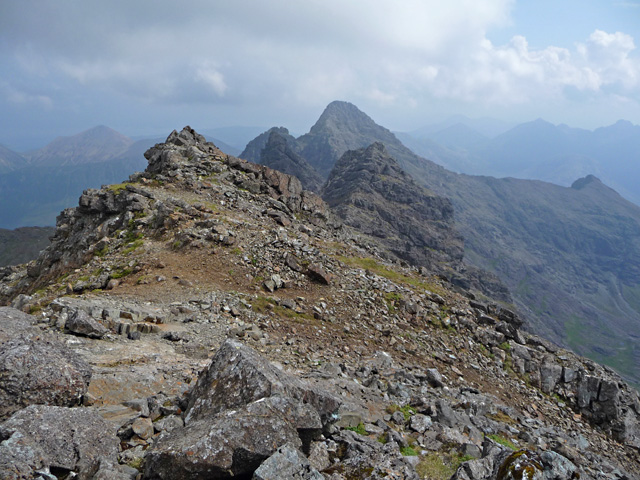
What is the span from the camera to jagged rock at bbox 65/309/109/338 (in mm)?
15500

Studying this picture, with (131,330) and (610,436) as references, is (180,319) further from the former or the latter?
(610,436)

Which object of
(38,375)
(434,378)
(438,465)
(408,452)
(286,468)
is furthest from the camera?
(434,378)

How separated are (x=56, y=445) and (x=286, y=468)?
485 centimetres

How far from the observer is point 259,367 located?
957 cm

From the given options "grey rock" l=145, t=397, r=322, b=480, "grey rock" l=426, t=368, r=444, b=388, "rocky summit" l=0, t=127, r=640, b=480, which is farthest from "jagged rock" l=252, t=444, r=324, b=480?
"grey rock" l=426, t=368, r=444, b=388

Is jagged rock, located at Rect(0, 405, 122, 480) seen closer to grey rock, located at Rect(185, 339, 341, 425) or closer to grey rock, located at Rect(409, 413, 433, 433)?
grey rock, located at Rect(185, 339, 341, 425)

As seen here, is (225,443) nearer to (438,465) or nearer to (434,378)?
(438,465)

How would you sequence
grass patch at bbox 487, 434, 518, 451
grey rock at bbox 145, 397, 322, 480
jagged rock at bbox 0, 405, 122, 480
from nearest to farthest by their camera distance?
1. jagged rock at bbox 0, 405, 122, 480
2. grey rock at bbox 145, 397, 322, 480
3. grass patch at bbox 487, 434, 518, 451

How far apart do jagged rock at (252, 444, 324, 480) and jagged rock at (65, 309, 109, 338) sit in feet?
39.1

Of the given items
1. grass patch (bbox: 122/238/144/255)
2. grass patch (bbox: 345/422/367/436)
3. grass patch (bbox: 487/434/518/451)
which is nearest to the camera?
grass patch (bbox: 345/422/367/436)

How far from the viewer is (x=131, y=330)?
17.2 meters

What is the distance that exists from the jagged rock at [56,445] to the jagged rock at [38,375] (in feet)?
2.82

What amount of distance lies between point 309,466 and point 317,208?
46085mm

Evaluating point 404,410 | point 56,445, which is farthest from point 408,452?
point 56,445
